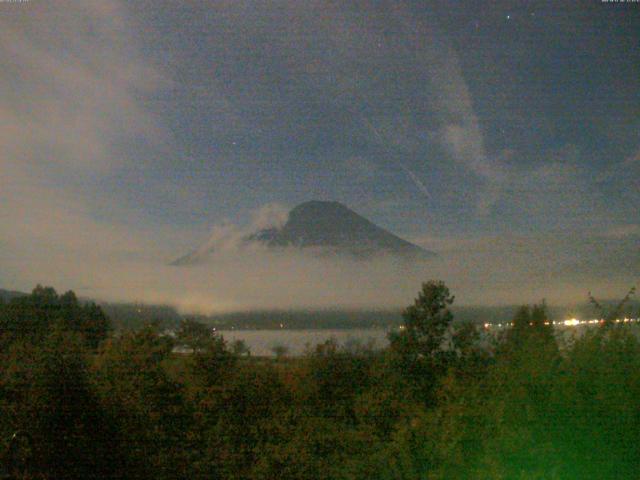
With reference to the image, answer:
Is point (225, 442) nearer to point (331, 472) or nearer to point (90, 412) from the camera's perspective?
point (90, 412)

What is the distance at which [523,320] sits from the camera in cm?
718

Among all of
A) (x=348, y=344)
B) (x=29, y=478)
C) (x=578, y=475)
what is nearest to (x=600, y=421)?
(x=578, y=475)

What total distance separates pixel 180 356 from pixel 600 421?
9202mm

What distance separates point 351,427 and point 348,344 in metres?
8.37

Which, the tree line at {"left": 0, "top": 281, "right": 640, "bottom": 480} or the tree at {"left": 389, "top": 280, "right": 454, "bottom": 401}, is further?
the tree at {"left": 389, "top": 280, "right": 454, "bottom": 401}

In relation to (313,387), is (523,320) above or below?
above

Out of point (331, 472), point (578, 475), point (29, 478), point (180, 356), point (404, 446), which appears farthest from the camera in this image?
point (180, 356)

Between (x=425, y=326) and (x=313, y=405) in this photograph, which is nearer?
(x=313, y=405)

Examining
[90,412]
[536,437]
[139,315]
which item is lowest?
[90,412]

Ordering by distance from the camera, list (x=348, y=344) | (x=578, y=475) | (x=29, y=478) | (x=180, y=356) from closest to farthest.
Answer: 1. (x=578, y=475)
2. (x=29, y=478)
3. (x=180, y=356)
4. (x=348, y=344)

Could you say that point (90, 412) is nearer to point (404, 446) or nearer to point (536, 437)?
point (404, 446)

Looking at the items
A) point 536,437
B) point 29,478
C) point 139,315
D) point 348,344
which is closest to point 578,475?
point 536,437

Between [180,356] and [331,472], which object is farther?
[180,356]

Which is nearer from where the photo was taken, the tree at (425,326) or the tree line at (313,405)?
the tree line at (313,405)
